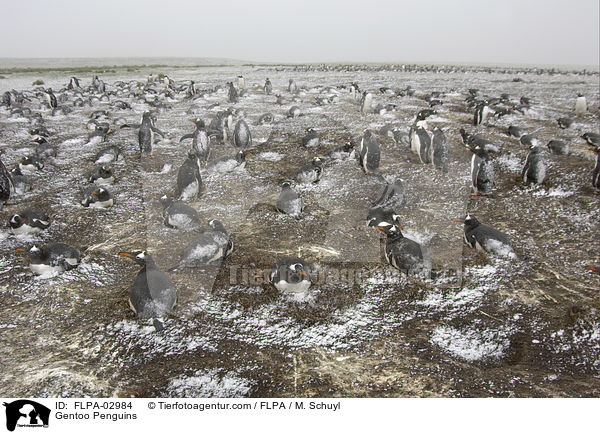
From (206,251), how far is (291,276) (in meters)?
1.18

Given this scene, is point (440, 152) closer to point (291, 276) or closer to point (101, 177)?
point (291, 276)

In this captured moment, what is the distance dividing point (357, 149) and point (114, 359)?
24.0 feet

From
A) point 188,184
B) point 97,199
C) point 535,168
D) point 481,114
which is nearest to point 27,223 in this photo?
point 97,199

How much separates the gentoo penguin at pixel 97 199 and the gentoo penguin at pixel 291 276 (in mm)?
3843

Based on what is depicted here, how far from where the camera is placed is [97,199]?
20.0ft

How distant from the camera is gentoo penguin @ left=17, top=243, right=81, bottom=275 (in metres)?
4.20

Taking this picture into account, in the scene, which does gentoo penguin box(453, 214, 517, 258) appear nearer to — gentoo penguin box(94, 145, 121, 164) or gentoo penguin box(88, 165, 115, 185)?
gentoo penguin box(88, 165, 115, 185)

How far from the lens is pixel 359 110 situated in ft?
50.3

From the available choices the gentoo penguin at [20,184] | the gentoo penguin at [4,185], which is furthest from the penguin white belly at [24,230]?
the gentoo penguin at [20,184]

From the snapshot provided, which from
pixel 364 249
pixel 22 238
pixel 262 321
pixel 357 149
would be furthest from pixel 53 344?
pixel 357 149

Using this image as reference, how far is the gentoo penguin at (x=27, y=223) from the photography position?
16.9 ft
